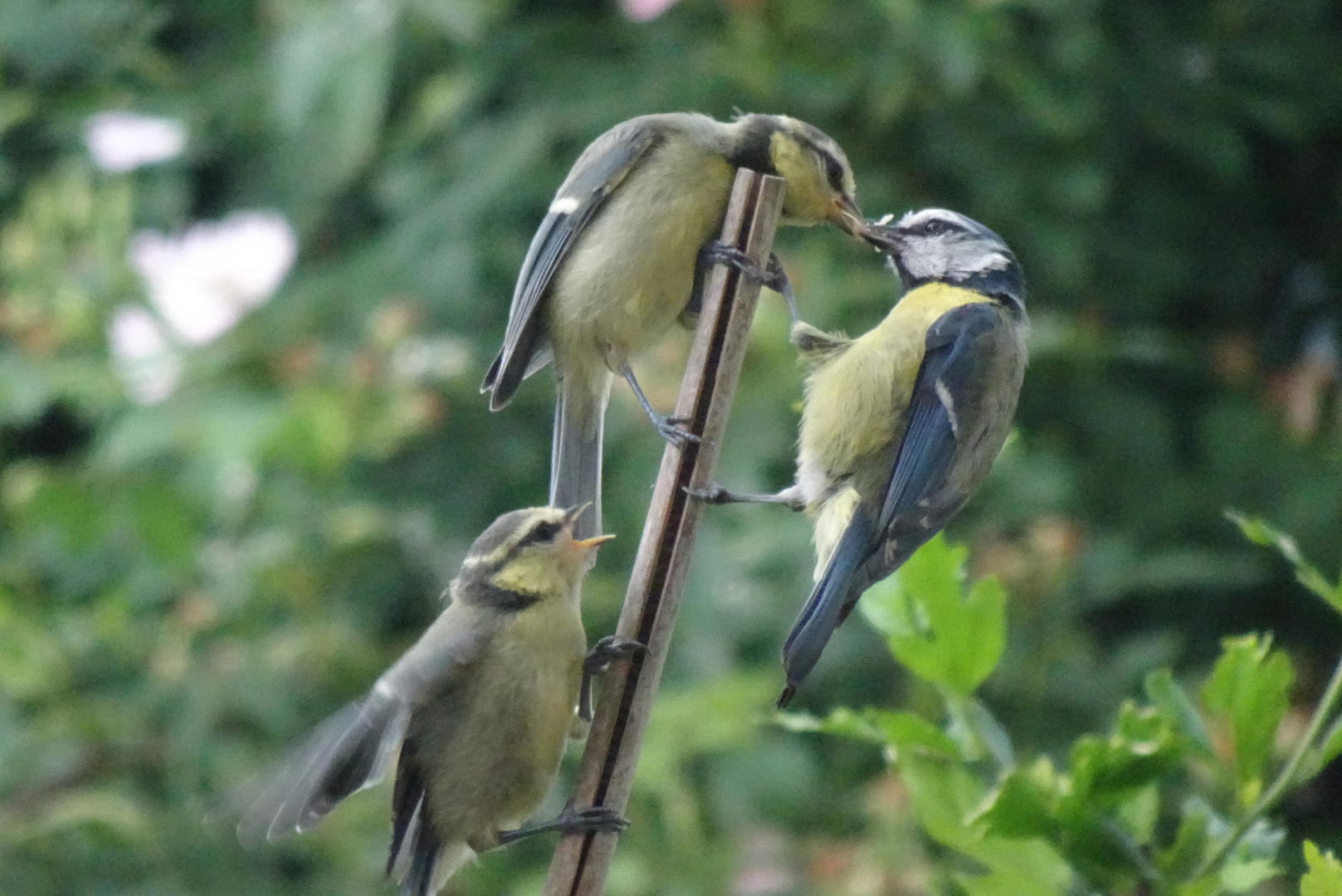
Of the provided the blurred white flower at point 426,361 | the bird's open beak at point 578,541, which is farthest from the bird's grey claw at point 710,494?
the blurred white flower at point 426,361

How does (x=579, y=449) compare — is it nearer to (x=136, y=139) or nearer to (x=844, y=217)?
(x=844, y=217)

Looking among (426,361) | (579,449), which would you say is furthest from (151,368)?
(579,449)

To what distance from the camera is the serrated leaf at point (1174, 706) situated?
1248 mm

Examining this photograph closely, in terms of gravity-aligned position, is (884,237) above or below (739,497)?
above

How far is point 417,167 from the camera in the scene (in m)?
2.95

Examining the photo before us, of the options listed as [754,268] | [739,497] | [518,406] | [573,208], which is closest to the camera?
[754,268]

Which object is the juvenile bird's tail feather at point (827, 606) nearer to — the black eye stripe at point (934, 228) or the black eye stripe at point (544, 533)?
the black eye stripe at point (544, 533)

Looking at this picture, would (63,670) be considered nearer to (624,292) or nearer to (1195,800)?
(624,292)

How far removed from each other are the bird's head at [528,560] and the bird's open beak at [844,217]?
0.43 m

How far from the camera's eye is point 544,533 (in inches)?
58.0

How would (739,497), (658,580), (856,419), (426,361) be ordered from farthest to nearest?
(426,361) → (856,419) → (739,497) → (658,580)

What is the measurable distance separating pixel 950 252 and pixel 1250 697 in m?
0.65

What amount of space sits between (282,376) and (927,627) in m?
1.75

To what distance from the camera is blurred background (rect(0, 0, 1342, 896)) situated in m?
2.63
